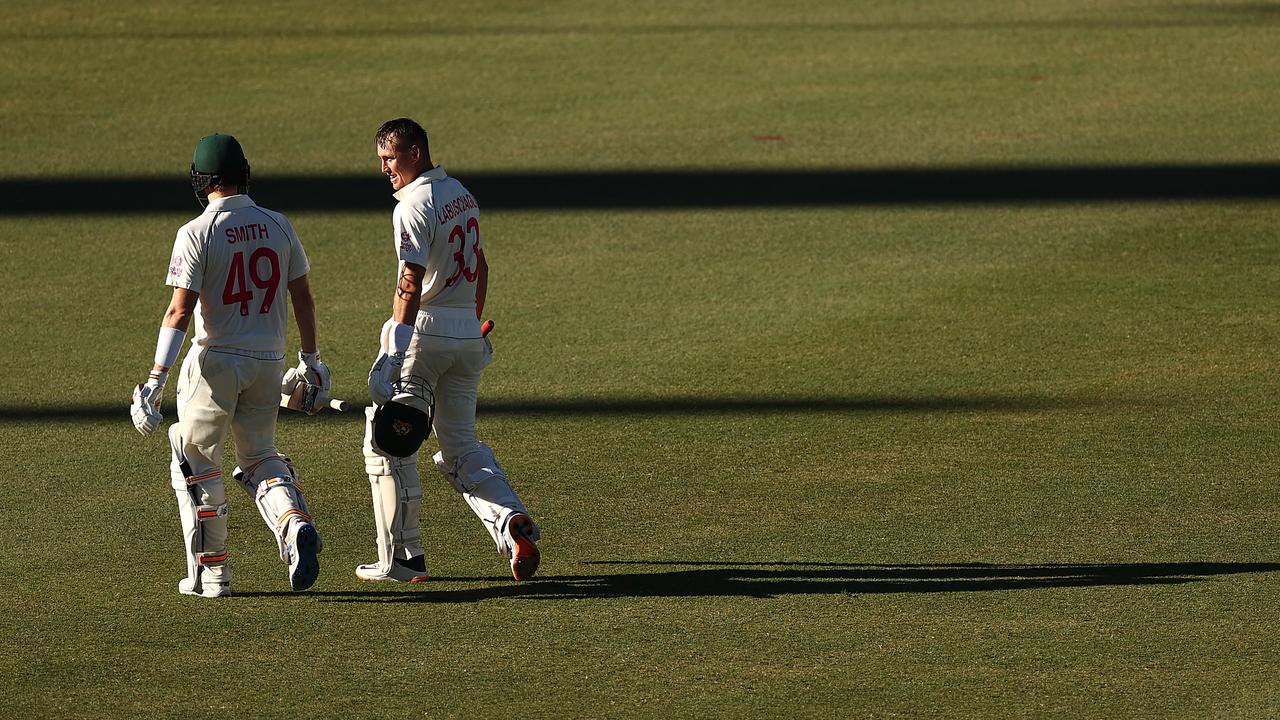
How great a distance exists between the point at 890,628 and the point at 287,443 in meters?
3.59

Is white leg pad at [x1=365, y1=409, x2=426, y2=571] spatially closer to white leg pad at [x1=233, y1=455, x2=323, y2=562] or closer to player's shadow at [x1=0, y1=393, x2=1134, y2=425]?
white leg pad at [x1=233, y1=455, x2=323, y2=562]

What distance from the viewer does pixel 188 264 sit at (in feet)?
20.3

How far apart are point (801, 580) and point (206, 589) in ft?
7.16

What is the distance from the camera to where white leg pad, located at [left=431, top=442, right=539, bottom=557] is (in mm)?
6559

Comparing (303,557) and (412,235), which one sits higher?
(412,235)

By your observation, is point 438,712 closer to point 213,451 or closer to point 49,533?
point 213,451

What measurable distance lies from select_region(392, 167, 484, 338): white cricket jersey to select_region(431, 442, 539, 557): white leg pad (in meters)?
0.48

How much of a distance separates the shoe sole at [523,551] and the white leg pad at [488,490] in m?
0.03

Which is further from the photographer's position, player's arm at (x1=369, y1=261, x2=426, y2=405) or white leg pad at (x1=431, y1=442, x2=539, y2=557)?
white leg pad at (x1=431, y1=442, x2=539, y2=557)

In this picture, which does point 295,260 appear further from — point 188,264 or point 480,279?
point 480,279

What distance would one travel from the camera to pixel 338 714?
5465mm

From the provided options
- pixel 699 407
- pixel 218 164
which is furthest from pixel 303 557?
pixel 699 407

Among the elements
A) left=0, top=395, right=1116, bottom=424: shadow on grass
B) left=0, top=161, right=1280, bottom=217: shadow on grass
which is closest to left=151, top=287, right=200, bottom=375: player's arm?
left=0, top=395, right=1116, bottom=424: shadow on grass

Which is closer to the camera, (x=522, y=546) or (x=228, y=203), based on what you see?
(x=228, y=203)
